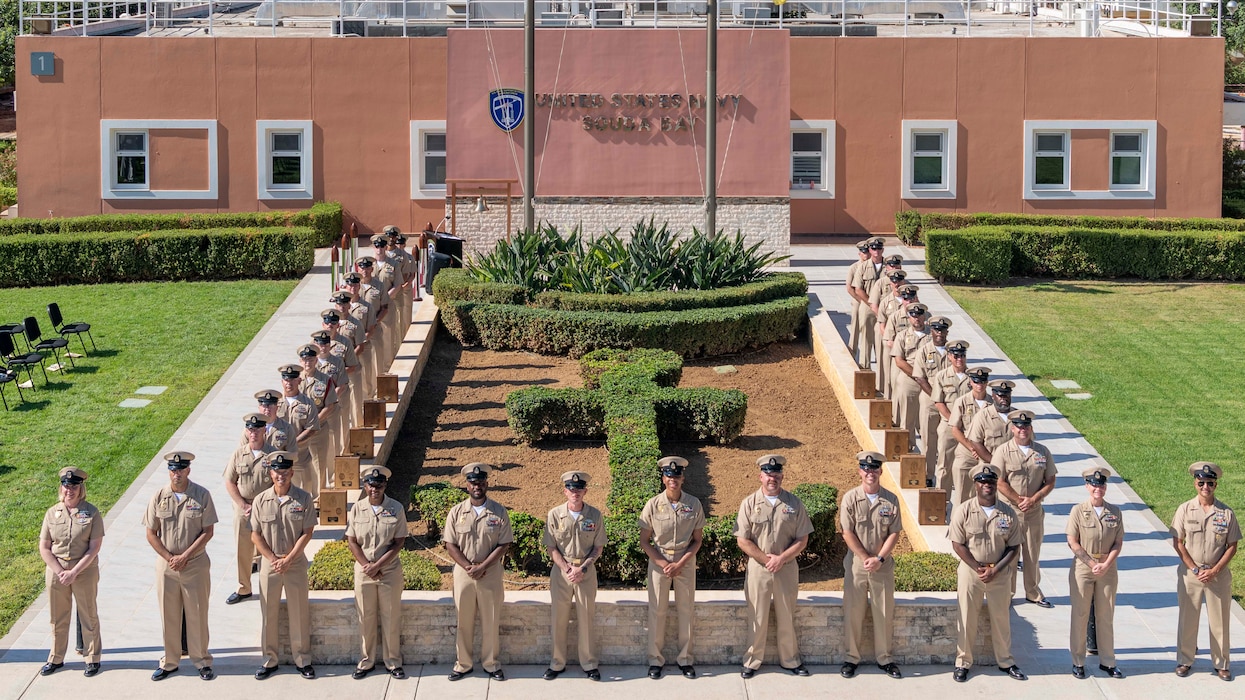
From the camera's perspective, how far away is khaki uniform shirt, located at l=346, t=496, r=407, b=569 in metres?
11.9

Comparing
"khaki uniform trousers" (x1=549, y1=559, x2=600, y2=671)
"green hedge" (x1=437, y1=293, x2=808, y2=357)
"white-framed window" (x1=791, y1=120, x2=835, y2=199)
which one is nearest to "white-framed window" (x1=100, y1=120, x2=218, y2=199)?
"green hedge" (x1=437, y1=293, x2=808, y2=357)

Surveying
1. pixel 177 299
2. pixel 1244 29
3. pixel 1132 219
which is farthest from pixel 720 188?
pixel 1244 29

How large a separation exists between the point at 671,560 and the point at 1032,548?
3.23 meters

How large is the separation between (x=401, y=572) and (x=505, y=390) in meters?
7.44

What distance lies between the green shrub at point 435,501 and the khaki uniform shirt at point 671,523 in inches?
99.9

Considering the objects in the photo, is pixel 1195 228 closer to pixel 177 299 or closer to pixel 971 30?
pixel 971 30

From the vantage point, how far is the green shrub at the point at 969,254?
84.1 ft

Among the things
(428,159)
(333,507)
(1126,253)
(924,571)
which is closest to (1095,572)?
(924,571)

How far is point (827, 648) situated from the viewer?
1215cm

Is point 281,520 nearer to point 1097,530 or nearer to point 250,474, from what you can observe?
point 250,474

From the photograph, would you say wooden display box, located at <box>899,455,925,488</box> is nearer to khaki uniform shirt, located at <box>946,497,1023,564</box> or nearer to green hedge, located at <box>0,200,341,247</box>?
khaki uniform shirt, located at <box>946,497,1023,564</box>

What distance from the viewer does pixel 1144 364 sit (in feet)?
68.6

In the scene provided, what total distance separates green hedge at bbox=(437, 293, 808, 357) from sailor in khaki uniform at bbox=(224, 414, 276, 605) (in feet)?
26.1

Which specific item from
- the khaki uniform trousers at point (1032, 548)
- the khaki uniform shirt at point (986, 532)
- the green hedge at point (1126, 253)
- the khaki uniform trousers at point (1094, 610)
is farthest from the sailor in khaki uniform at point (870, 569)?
the green hedge at point (1126, 253)
